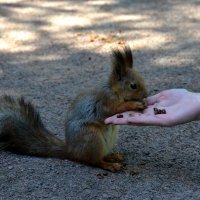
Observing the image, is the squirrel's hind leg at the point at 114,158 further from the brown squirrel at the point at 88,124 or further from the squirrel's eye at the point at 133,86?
the squirrel's eye at the point at 133,86

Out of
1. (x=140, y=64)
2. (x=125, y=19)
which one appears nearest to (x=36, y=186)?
(x=140, y=64)

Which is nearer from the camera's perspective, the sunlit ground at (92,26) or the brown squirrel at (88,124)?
the brown squirrel at (88,124)

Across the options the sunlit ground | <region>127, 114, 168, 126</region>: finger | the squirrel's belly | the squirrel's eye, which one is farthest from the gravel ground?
the squirrel's eye

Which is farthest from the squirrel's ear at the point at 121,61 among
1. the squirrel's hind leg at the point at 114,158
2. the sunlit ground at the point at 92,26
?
the sunlit ground at the point at 92,26

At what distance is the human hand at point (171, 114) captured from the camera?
2784 millimetres

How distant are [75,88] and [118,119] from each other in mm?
1420

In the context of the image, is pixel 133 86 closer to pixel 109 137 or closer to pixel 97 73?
pixel 109 137

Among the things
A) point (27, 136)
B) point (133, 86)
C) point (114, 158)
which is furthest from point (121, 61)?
point (27, 136)

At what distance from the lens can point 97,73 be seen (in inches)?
177

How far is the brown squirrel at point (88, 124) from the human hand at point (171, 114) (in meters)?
0.08

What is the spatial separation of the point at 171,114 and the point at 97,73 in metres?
1.75

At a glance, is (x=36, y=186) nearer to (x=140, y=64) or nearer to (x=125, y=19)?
(x=140, y=64)

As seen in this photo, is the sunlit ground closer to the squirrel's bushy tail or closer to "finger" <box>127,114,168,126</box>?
the squirrel's bushy tail

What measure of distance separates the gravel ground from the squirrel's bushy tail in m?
0.05
